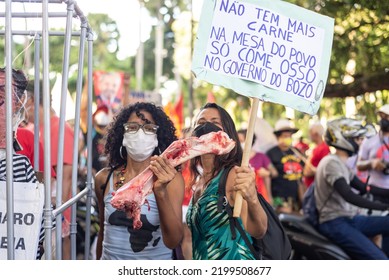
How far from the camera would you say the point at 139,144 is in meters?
5.34

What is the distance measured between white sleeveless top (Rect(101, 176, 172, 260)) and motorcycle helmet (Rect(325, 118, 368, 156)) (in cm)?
293

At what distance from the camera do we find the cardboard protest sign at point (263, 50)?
4.67m

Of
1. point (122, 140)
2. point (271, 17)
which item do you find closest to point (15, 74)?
point (122, 140)

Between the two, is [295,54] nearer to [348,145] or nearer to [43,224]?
[43,224]

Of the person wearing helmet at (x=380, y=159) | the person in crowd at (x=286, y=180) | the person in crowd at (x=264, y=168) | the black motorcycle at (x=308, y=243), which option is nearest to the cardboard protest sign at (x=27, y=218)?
the black motorcycle at (x=308, y=243)

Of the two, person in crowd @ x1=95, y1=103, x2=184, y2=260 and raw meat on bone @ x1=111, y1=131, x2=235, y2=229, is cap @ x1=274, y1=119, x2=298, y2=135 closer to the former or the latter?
person in crowd @ x1=95, y1=103, x2=184, y2=260

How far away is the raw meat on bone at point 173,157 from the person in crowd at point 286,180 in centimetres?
716

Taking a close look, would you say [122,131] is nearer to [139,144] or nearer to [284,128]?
[139,144]

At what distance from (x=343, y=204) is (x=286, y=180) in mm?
4137

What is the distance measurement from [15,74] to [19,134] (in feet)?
4.55

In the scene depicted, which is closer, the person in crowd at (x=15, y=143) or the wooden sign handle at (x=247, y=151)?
the wooden sign handle at (x=247, y=151)

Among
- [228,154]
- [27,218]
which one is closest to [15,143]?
[27,218]

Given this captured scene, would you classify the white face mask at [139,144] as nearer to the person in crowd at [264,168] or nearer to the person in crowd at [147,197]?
Answer: the person in crowd at [147,197]

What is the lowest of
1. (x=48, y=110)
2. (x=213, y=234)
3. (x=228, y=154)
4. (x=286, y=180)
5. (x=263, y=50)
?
(x=286, y=180)
